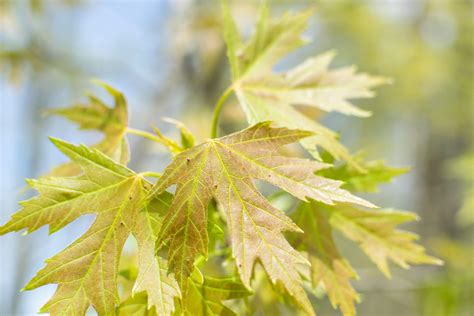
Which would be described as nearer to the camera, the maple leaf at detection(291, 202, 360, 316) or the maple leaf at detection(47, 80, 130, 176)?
the maple leaf at detection(291, 202, 360, 316)

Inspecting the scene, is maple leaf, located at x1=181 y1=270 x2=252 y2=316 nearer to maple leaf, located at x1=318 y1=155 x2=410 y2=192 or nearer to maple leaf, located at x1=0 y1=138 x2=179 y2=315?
maple leaf, located at x1=0 y1=138 x2=179 y2=315

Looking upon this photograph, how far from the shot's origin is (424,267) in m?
5.96

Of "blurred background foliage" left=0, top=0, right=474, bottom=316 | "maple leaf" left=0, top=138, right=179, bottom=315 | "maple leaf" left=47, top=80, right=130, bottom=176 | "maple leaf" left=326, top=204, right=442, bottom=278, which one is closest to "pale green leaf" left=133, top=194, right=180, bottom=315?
"maple leaf" left=0, top=138, right=179, bottom=315

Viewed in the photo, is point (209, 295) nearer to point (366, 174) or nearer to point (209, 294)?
point (209, 294)

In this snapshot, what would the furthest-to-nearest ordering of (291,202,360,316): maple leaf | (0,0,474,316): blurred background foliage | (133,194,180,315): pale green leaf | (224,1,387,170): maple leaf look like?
(0,0,474,316): blurred background foliage, (224,1,387,170): maple leaf, (291,202,360,316): maple leaf, (133,194,180,315): pale green leaf

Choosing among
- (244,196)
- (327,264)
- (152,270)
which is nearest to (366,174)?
(327,264)

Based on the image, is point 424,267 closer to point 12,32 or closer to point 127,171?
point 12,32

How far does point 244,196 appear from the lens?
75 centimetres

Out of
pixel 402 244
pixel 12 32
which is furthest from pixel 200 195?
pixel 12 32

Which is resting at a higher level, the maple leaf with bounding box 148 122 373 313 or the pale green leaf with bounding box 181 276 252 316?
the maple leaf with bounding box 148 122 373 313

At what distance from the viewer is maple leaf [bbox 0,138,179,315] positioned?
71cm

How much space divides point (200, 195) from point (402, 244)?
463 millimetres

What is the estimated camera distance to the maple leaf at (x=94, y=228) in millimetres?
708

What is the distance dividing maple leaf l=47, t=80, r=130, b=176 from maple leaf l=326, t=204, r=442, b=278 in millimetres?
416
